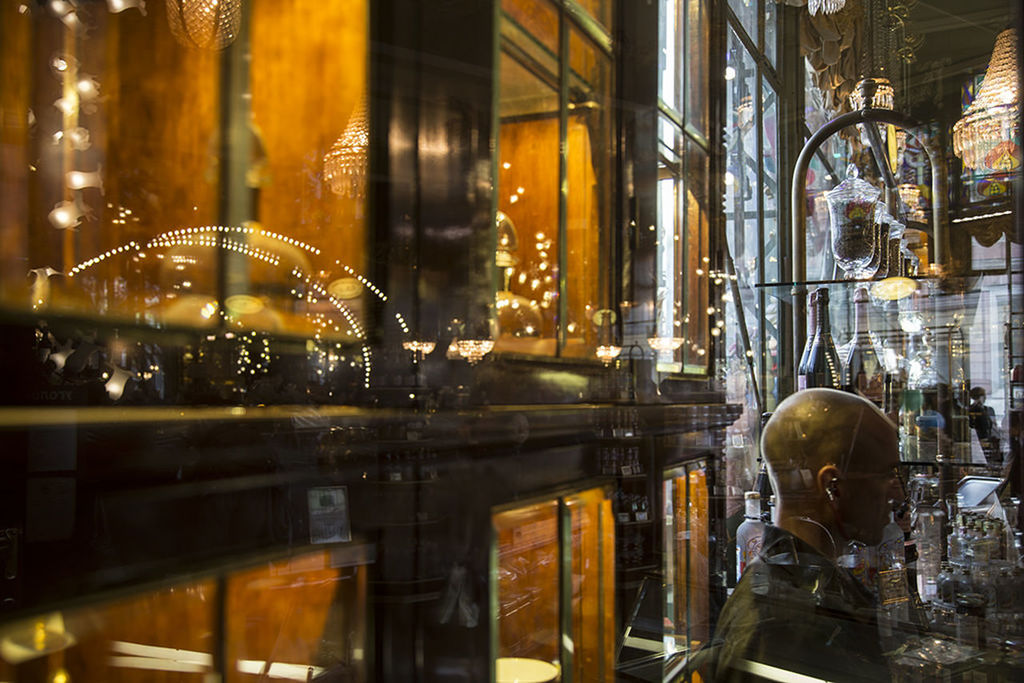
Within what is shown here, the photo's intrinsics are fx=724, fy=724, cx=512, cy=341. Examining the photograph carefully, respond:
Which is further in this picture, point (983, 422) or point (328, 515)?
point (983, 422)

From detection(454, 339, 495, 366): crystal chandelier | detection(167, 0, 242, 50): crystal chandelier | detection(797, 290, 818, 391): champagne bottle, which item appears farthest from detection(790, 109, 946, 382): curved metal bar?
detection(167, 0, 242, 50): crystal chandelier

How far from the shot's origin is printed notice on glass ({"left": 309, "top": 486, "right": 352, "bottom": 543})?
60cm

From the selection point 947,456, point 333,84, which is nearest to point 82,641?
point 333,84

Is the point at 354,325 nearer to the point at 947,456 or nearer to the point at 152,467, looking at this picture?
the point at 152,467

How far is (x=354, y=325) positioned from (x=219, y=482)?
0.56 ft

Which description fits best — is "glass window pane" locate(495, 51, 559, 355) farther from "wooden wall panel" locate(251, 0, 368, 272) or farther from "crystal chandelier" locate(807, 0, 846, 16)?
"crystal chandelier" locate(807, 0, 846, 16)

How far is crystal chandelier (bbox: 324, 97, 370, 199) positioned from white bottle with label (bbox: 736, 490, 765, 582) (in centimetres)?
54

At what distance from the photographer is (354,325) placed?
62 centimetres

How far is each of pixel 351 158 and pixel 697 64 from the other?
466mm

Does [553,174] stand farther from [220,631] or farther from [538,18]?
[220,631]

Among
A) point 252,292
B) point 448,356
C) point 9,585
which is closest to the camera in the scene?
point 9,585

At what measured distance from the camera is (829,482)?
30.1 inches

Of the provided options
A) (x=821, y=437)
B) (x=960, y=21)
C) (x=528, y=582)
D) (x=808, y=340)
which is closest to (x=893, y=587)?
(x=821, y=437)

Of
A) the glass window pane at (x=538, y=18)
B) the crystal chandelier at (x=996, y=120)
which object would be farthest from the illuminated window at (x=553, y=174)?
the crystal chandelier at (x=996, y=120)
